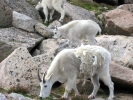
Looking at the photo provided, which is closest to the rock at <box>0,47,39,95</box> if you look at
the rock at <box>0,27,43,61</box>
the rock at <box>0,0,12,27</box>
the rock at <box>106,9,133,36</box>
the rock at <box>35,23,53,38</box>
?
the rock at <box>0,27,43,61</box>

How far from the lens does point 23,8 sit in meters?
22.7

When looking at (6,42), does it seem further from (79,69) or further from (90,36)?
(79,69)

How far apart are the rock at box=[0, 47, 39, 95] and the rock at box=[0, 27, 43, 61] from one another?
2.37 meters

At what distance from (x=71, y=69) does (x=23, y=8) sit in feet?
36.4

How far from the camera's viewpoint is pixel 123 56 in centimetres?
1609

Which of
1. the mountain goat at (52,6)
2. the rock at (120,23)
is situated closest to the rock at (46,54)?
the rock at (120,23)

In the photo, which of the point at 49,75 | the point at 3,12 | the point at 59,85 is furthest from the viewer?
the point at 3,12

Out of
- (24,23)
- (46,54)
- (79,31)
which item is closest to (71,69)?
(46,54)

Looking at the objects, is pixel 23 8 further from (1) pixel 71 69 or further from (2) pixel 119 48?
(1) pixel 71 69

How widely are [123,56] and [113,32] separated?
448 centimetres

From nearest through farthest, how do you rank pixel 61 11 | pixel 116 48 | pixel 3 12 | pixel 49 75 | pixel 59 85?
1. pixel 49 75
2. pixel 59 85
3. pixel 116 48
4. pixel 3 12
5. pixel 61 11

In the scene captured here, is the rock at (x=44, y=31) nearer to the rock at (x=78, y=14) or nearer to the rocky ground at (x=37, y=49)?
the rocky ground at (x=37, y=49)

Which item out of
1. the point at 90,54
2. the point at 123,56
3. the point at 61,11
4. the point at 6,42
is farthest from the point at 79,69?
the point at 61,11

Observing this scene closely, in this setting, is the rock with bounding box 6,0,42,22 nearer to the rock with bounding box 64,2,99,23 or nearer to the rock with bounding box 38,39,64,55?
the rock with bounding box 64,2,99,23
